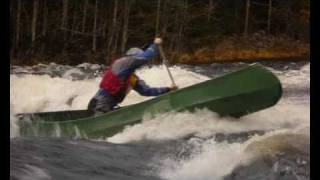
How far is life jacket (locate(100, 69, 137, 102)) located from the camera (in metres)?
5.17

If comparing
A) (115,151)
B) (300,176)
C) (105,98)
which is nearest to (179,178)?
(300,176)

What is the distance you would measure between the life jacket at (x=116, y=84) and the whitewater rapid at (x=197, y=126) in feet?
1.44

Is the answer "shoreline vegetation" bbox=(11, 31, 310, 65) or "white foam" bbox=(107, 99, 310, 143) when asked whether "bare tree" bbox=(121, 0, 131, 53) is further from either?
"white foam" bbox=(107, 99, 310, 143)

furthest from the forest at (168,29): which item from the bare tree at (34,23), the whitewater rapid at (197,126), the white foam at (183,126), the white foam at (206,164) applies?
the white foam at (206,164)

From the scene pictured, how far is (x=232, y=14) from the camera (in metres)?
14.7

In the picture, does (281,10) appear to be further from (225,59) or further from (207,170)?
(207,170)

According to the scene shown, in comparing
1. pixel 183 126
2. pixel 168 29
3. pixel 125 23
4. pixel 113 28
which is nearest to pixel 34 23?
pixel 125 23

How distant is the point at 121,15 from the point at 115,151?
1096 centimetres

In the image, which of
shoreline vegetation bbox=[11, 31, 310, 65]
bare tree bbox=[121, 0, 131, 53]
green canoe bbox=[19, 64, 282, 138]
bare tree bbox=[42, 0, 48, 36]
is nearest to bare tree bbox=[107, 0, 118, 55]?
bare tree bbox=[121, 0, 131, 53]

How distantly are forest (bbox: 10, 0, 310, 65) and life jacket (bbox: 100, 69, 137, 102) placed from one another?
6967mm

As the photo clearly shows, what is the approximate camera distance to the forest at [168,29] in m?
12.8
